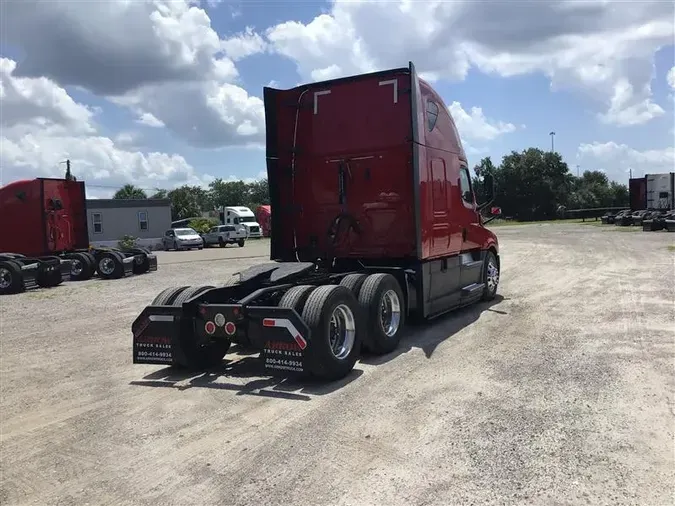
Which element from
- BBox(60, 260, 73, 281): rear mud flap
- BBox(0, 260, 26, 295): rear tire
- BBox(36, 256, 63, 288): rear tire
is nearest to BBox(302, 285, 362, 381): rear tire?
BBox(0, 260, 26, 295): rear tire

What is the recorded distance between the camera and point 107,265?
20047mm

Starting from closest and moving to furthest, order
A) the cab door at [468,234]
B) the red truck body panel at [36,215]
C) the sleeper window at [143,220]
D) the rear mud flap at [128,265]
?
the cab door at [468,234], the red truck body panel at [36,215], the rear mud flap at [128,265], the sleeper window at [143,220]

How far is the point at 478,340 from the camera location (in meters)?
7.94

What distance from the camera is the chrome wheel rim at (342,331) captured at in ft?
20.9

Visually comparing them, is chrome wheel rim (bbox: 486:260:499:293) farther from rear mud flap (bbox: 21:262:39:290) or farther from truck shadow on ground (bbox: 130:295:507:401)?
rear mud flap (bbox: 21:262:39:290)

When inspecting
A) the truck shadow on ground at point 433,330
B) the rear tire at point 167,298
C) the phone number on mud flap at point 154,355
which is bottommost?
the truck shadow on ground at point 433,330

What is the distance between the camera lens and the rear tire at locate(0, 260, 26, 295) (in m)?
16.1

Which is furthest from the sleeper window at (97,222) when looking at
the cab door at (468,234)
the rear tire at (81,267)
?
the cab door at (468,234)

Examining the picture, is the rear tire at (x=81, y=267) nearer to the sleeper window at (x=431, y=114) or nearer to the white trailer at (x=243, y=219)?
the sleeper window at (x=431, y=114)

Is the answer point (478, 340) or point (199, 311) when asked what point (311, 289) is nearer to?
point (199, 311)

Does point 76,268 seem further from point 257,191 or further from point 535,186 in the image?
point 257,191

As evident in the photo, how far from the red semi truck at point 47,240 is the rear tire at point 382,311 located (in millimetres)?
12819

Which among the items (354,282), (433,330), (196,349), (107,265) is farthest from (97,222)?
(354,282)

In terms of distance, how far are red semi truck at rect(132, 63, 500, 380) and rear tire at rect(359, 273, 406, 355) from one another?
0.02 metres
